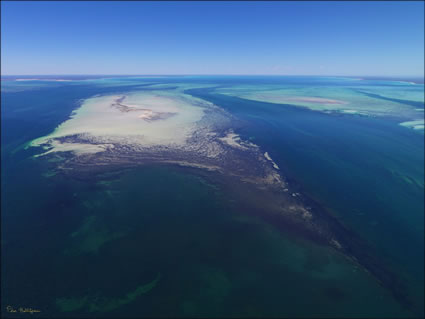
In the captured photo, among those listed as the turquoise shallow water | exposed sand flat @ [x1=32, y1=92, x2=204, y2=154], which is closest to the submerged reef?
exposed sand flat @ [x1=32, y1=92, x2=204, y2=154]

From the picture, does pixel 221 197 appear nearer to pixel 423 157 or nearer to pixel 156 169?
pixel 156 169

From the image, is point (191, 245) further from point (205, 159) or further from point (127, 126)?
point (127, 126)

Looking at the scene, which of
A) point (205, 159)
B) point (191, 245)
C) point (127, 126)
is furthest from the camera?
point (127, 126)

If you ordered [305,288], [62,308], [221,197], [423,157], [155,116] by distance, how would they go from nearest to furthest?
1. [62,308]
2. [305,288]
3. [221,197]
4. [423,157]
5. [155,116]

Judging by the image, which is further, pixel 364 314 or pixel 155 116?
pixel 155 116

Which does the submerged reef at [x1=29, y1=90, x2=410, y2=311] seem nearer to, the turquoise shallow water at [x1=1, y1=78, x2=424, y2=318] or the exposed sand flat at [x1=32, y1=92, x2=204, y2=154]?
the exposed sand flat at [x1=32, y1=92, x2=204, y2=154]

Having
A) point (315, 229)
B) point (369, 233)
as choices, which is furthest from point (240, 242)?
point (369, 233)

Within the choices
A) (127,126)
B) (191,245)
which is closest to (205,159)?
(191,245)

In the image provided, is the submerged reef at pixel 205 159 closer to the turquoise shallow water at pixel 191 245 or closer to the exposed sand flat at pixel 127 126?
the exposed sand flat at pixel 127 126
